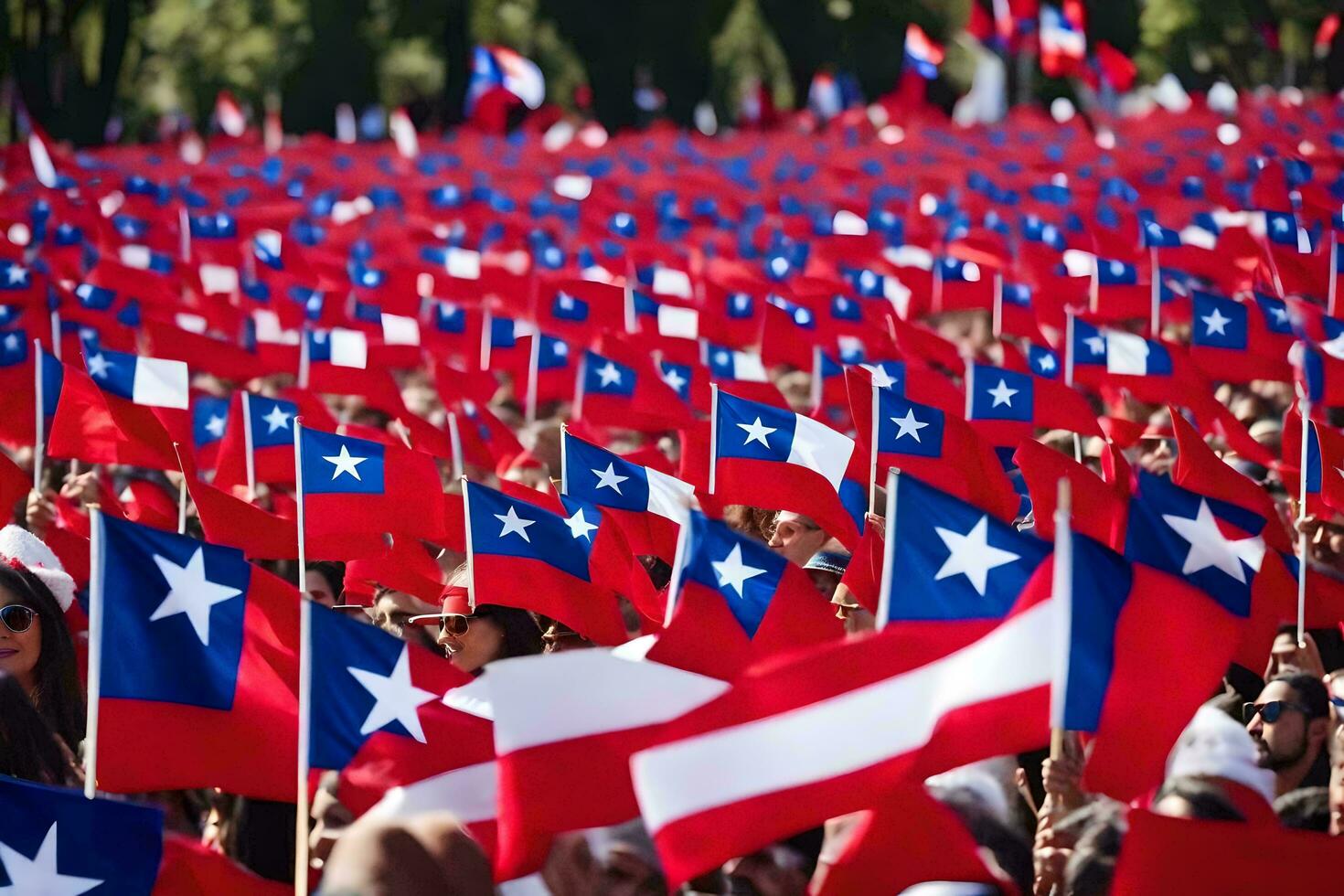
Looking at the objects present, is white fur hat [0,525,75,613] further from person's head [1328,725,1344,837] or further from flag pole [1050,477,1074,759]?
person's head [1328,725,1344,837]

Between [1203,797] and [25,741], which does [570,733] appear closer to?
[1203,797]

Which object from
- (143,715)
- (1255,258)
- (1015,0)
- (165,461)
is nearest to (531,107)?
(1015,0)

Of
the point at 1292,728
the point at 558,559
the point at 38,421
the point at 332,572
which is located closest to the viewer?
the point at 1292,728

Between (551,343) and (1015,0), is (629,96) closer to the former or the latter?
(1015,0)

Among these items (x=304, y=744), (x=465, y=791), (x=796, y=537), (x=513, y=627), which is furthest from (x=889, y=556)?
(x=796, y=537)

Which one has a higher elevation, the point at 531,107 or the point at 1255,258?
the point at 1255,258

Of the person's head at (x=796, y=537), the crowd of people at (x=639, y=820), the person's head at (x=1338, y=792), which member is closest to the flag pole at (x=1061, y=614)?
the crowd of people at (x=639, y=820)

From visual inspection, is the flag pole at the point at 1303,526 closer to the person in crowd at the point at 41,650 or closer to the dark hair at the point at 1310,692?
the dark hair at the point at 1310,692

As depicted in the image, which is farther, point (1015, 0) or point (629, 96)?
point (629, 96)

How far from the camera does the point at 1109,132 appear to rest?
131 feet

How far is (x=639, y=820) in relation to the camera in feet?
18.3

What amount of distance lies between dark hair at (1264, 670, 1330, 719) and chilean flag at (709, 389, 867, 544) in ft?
9.55

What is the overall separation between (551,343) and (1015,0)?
3522 cm

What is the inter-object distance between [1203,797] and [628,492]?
4.58m
